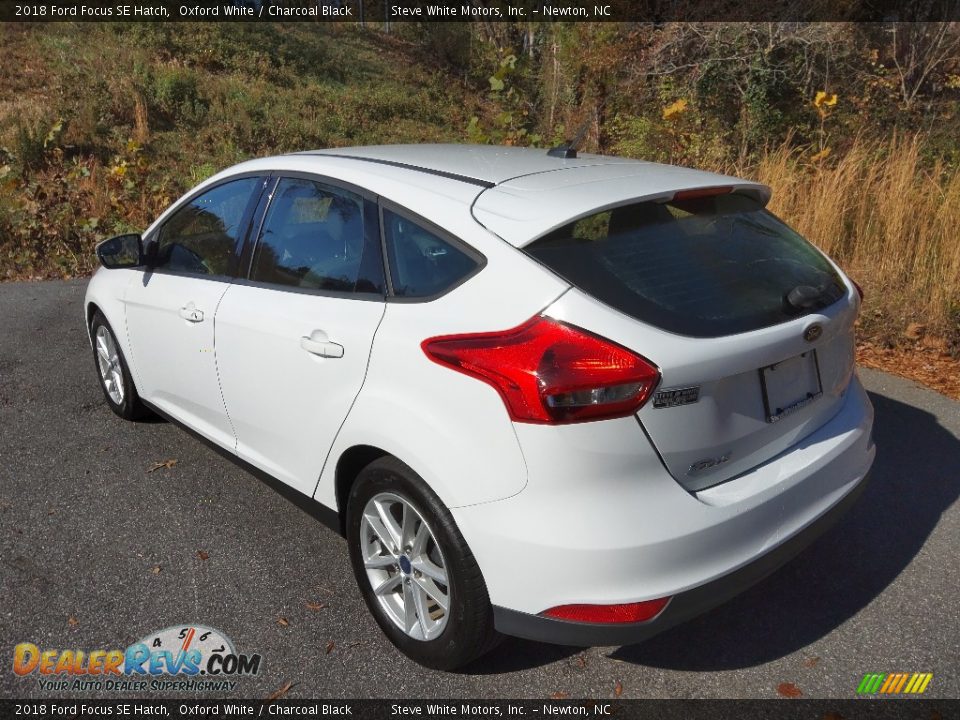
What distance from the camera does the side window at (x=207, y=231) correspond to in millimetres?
3543

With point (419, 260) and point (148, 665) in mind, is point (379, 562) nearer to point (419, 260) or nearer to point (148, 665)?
point (148, 665)

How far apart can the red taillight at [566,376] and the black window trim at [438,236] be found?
1.04 ft

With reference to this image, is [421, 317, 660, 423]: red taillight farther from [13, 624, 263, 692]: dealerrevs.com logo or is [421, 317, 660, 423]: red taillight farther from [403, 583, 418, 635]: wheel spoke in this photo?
[13, 624, 263, 692]: dealerrevs.com logo

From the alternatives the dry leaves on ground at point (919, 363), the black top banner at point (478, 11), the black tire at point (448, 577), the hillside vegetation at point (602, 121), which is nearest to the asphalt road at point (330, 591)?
the black tire at point (448, 577)

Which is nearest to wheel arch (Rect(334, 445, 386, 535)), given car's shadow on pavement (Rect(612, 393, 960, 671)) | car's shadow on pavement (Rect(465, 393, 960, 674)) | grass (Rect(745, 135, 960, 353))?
car's shadow on pavement (Rect(465, 393, 960, 674))

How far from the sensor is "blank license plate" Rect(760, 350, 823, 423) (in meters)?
2.41

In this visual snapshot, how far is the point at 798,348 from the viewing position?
8.10 ft

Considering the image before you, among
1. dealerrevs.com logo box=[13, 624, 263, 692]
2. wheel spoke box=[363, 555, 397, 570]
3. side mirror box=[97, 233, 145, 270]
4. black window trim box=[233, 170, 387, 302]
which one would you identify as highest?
black window trim box=[233, 170, 387, 302]

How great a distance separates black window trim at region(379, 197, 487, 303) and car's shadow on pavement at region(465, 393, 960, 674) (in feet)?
4.17

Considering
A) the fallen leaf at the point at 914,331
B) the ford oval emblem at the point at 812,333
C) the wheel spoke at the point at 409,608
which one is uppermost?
the ford oval emblem at the point at 812,333

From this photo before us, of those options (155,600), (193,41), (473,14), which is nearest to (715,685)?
(155,600)

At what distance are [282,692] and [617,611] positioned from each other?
118 cm

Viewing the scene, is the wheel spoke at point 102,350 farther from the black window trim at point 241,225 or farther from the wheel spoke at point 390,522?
the wheel spoke at point 390,522

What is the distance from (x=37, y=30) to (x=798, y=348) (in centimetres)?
2116
